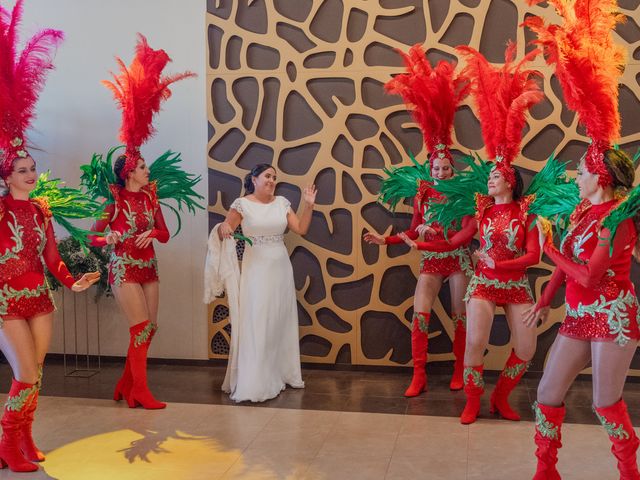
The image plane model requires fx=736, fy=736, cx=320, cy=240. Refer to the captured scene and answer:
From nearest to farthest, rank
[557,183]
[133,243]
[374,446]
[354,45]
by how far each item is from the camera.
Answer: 1. [374,446]
2. [557,183]
3. [133,243]
4. [354,45]

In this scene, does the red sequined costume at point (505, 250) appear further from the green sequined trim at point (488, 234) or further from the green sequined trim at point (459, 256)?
the green sequined trim at point (459, 256)

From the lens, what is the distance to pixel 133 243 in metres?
5.17

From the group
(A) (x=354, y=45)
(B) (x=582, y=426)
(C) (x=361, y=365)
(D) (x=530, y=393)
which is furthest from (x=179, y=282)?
(B) (x=582, y=426)

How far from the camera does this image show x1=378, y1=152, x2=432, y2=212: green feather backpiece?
5574mm

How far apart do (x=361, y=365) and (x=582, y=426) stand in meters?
2.04

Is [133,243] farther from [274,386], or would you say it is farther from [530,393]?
[530,393]

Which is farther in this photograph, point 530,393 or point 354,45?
point 354,45

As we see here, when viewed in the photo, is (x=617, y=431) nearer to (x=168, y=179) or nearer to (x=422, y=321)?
(x=422, y=321)

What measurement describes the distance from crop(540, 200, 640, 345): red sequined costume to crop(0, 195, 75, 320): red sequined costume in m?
2.68

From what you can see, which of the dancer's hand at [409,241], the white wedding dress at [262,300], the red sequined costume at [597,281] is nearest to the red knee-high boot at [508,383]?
the dancer's hand at [409,241]

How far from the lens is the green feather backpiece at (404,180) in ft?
18.3

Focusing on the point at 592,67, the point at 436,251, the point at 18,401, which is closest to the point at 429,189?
the point at 436,251

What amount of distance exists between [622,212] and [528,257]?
1.39 meters

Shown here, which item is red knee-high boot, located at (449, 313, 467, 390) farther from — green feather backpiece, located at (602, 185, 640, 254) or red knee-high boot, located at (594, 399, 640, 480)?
green feather backpiece, located at (602, 185, 640, 254)
